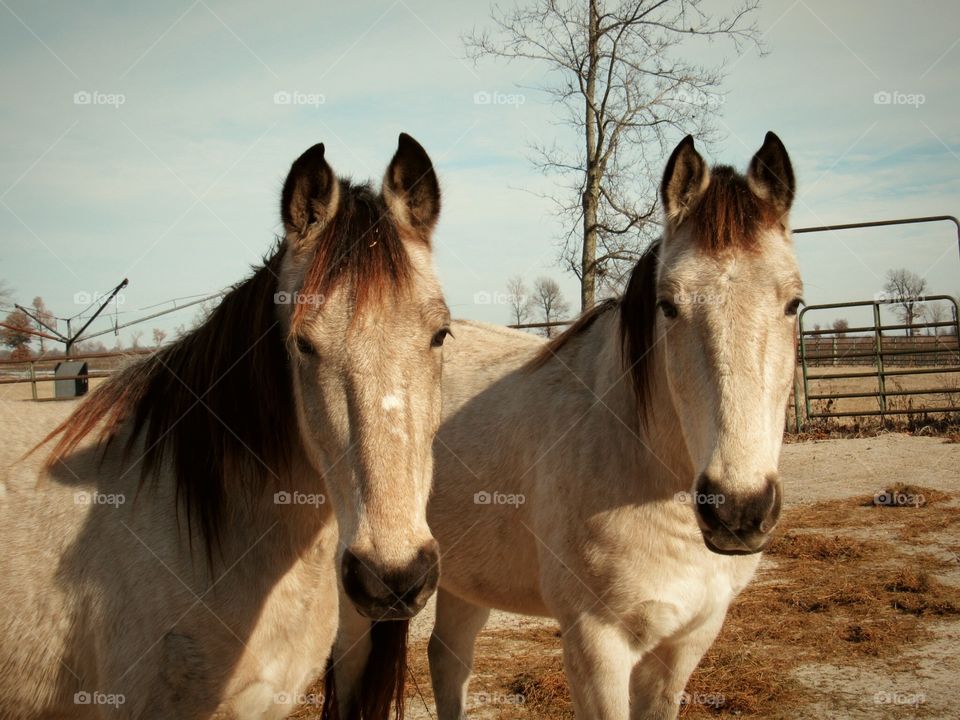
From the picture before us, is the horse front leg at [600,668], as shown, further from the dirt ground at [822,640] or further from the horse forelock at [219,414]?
the horse forelock at [219,414]

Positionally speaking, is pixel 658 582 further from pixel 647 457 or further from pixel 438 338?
pixel 438 338

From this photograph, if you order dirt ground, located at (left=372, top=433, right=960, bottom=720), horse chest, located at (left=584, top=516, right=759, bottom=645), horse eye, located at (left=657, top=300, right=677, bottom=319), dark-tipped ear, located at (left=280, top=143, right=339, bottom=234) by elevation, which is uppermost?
dark-tipped ear, located at (left=280, top=143, right=339, bottom=234)

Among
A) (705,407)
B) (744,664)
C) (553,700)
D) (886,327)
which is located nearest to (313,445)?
(705,407)

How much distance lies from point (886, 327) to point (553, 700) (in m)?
10.4

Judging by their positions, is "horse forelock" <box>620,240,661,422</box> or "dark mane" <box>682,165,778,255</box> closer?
"dark mane" <box>682,165,778,255</box>

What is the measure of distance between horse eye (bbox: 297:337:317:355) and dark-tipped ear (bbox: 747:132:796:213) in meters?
1.91

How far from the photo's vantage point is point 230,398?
95.8 inches

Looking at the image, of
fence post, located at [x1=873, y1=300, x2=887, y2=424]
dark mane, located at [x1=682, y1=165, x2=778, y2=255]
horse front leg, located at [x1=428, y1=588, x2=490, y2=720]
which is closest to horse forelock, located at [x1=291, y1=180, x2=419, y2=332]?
dark mane, located at [x1=682, y1=165, x2=778, y2=255]

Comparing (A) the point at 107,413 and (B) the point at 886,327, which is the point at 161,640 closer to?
(A) the point at 107,413

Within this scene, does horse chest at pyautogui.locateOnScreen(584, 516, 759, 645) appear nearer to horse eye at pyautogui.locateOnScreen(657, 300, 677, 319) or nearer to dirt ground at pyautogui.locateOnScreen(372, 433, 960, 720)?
horse eye at pyautogui.locateOnScreen(657, 300, 677, 319)

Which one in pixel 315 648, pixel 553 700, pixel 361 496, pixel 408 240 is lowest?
pixel 553 700

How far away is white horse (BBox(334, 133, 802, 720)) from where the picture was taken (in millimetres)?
2535

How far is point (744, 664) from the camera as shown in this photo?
14.6ft

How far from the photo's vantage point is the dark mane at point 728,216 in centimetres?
275
